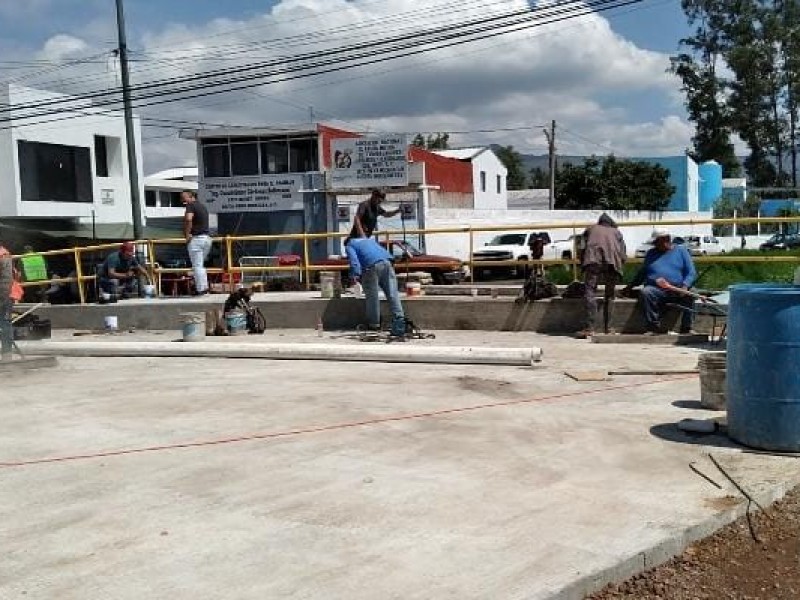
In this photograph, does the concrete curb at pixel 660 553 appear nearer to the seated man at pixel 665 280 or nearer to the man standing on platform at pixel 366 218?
the seated man at pixel 665 280

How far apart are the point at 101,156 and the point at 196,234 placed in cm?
3031

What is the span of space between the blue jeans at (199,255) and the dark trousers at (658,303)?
7.31 metres

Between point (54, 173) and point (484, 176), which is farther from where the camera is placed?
point (484, 176)

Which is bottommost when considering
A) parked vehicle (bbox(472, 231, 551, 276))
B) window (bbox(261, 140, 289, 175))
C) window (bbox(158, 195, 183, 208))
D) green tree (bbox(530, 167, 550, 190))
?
parked vehicle (bbox(472, 231, 551, 276))

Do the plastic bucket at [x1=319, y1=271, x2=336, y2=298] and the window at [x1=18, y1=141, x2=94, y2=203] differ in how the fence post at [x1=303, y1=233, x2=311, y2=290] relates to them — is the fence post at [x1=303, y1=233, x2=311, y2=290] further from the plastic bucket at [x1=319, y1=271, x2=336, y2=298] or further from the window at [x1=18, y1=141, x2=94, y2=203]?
the window at [x1=18, y1=141, x2=94, y2=203]

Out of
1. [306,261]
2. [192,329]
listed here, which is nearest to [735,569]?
[192,329]

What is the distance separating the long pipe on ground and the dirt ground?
16.0 feet

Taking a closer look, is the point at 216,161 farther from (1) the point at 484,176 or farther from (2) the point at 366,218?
(2) the point at 366,218

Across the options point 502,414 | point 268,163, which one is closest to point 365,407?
point 502,414

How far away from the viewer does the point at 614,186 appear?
197 feet

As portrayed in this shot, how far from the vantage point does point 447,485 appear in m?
5.37

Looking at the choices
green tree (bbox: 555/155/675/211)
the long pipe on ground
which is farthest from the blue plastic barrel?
green tree (bbox: 555/155/675/211)

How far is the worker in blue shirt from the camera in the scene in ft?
38.7

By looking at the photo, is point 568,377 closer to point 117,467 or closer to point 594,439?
point 594,439
